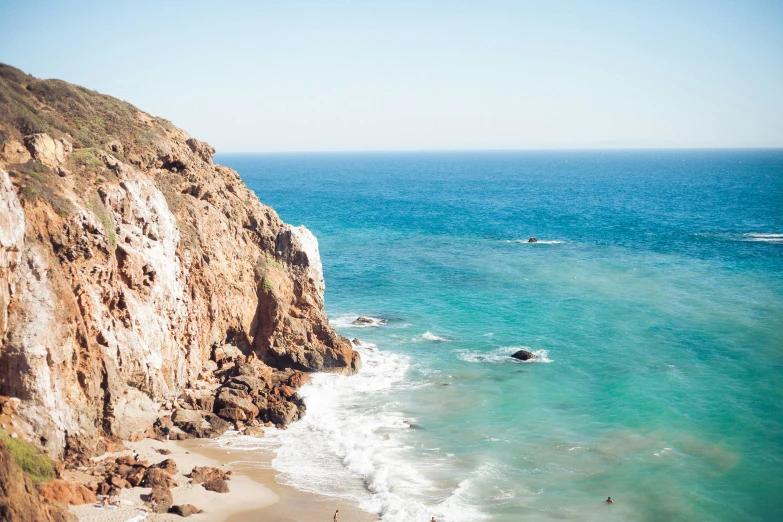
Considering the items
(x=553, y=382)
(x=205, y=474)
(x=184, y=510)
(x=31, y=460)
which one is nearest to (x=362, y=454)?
(x=205, y=474)

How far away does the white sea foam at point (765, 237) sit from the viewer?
7950 cm

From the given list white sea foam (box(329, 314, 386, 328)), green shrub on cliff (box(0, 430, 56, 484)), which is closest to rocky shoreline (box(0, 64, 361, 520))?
green shrub on cliff (box(0, 430, 56, 484))

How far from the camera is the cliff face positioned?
82.9 ft

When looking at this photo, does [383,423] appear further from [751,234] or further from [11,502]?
[751,234]

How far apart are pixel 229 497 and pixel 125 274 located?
39.4 feet

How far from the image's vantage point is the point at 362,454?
1206 inches

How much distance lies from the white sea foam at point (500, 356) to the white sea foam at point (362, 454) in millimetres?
5941

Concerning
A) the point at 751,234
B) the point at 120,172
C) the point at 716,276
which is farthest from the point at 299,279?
the point at 751,234

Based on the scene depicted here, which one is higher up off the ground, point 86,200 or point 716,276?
point 86,200

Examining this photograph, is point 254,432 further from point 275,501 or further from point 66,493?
point 66,493

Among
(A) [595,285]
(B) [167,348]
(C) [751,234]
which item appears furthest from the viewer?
(C) [751,234]

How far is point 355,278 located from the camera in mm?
63438

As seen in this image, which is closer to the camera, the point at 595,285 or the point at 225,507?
the point at 225,507

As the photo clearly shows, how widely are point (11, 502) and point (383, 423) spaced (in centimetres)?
1862
